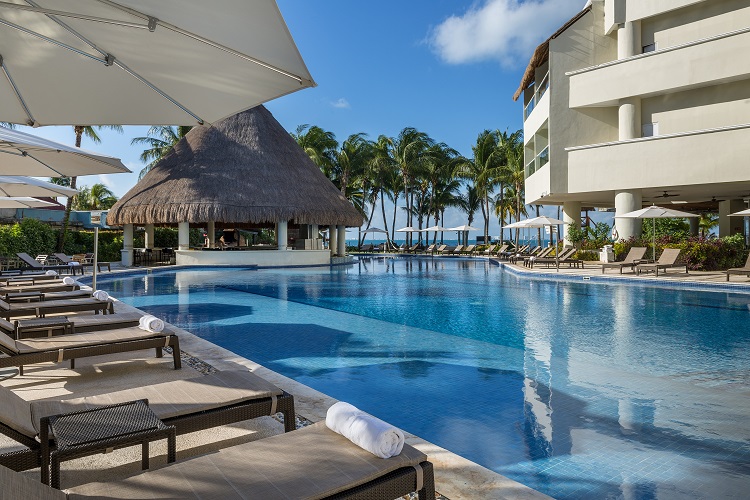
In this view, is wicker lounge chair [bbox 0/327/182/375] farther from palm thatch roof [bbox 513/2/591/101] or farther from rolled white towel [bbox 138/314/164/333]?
palm thatch roof [bbox 513/2/591/101]

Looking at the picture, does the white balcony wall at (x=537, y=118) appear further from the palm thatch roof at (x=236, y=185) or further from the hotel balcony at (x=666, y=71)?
the palm thatch roof at (x=236, y=185)

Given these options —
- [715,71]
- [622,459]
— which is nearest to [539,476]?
[622,459]

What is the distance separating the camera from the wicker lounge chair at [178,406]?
2441 millimetres

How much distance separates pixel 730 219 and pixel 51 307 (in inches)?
996

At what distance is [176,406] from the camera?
9.35 feet

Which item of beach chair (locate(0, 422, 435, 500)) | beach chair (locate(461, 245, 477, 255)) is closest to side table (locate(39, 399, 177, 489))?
beach chair (locate(0, 422, 435, 500))

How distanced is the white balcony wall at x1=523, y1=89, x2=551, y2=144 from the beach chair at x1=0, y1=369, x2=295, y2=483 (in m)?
21.0

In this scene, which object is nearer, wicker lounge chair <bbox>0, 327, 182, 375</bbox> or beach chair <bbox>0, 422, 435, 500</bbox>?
beach chair <bbox>0, 422, 435, 500</bbox>

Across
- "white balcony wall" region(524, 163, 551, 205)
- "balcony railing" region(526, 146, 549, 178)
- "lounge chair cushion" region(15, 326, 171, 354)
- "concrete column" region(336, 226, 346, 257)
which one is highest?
"balcony railing" region(526, 146, 549, 178)

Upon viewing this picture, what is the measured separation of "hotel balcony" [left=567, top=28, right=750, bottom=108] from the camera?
16.4 metres

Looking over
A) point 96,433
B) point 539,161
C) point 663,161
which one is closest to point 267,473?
point 96,433

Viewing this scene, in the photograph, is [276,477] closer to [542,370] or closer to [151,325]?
[151,325]

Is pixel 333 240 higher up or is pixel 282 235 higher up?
pixel 282 235

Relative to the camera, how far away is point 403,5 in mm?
43719
